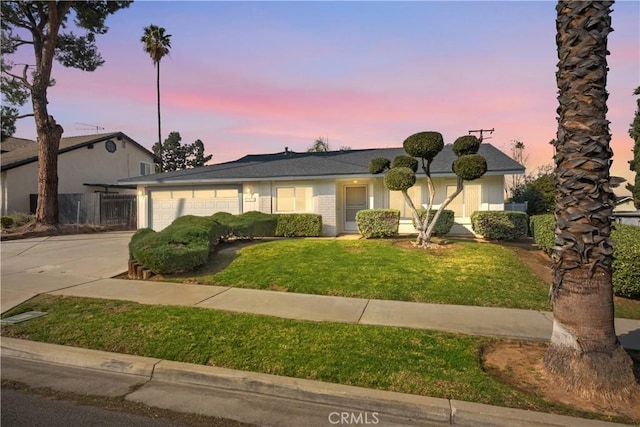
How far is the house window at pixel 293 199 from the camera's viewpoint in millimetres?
16062

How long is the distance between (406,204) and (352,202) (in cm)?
246

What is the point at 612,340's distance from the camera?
3.73 meters

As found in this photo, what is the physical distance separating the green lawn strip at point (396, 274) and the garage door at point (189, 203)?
663 cm

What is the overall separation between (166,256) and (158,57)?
29.3m

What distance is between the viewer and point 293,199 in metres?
16.2

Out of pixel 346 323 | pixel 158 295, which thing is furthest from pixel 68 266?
pixel 346 323

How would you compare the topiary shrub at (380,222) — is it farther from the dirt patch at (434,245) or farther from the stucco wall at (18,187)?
the stucco wall at (18,187)

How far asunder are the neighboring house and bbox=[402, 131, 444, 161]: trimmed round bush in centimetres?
1745

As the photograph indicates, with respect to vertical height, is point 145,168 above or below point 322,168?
above

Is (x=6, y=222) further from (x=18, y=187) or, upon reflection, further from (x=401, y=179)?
(x=401, y=179)

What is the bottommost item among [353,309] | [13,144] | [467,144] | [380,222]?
[353,309]

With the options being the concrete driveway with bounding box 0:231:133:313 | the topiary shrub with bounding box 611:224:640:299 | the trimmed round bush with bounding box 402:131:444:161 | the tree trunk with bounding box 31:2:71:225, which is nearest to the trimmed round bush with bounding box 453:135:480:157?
the trimmed round bush with bounding box 402:131:444:161

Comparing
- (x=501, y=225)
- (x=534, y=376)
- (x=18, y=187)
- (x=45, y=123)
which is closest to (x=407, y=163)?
(x=501, y=225)

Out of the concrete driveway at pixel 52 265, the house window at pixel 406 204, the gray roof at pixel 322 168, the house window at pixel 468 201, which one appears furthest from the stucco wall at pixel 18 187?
the house window at pixel 468 201
